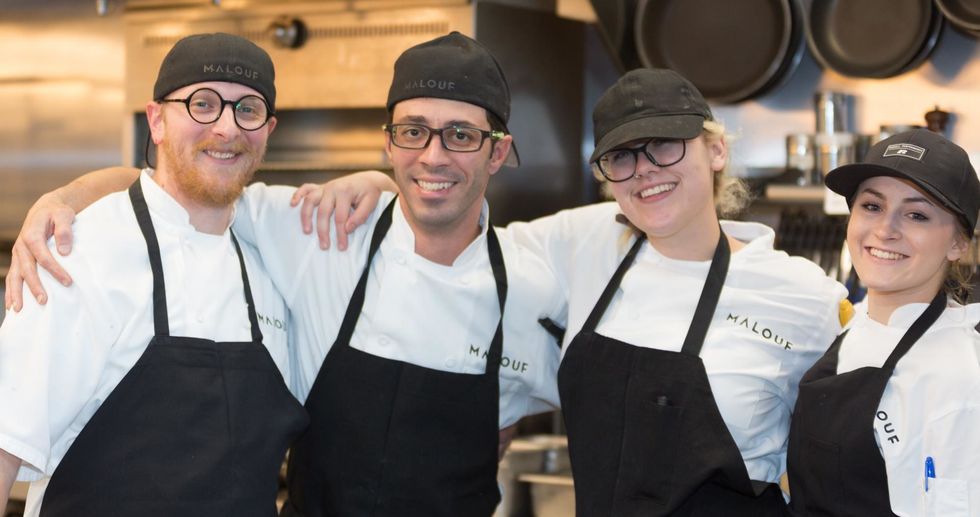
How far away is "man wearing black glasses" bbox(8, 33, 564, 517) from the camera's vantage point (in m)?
2.15

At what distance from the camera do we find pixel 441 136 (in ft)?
7.08

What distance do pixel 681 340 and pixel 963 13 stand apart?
5.10 ft

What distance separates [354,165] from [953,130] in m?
1.84

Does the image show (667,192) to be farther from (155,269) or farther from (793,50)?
(793,50)

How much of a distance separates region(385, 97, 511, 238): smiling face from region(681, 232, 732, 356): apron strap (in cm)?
50

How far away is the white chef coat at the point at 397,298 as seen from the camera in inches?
86.7

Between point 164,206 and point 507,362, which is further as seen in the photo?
point 507,362

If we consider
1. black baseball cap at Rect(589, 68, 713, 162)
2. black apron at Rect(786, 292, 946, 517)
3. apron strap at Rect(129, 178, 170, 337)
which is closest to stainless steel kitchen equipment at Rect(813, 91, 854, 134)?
black baseball cap at Rect(589, 68, 713, 162)

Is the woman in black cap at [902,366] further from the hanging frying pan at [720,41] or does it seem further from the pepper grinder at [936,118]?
the hanging frying pan at [720,41]

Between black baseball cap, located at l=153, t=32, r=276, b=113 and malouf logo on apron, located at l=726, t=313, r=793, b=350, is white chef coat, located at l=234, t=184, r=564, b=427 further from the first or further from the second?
malouf logo on apron, located at l=726, t=313, r=793, b=350

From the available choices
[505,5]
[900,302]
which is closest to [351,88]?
[505,5]

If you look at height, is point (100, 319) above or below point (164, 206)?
below

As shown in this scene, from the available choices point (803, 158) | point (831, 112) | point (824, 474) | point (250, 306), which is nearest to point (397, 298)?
point (250, 306)

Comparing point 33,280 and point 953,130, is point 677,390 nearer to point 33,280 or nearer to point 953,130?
point 33,280
